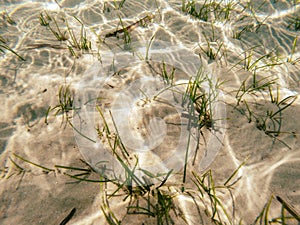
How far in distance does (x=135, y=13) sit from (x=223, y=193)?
3162mm

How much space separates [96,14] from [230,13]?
2.38 meters

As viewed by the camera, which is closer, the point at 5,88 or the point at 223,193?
the point at 223,193

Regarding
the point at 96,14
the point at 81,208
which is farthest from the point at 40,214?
the point at 96,14

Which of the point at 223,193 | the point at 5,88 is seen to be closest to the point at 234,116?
the point at 223,193

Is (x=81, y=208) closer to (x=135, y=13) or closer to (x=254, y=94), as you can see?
(x=254, y=94)

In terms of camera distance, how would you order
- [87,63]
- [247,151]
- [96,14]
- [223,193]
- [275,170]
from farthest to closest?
[96,14] < [87,63] < [247,151] < [275,170] < [223,193]

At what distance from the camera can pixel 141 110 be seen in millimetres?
2387

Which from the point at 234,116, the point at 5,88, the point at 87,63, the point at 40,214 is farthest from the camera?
the point at 87,63

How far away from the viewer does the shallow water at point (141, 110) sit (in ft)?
5.98

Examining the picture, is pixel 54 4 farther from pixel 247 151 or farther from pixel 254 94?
pixel 247 151

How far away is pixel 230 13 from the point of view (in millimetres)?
3645

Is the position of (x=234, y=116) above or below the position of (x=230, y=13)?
below

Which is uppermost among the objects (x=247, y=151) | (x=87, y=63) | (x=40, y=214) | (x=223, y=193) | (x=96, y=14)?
(x=96, y=14)

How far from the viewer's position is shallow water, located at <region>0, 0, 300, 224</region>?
5.98ft
